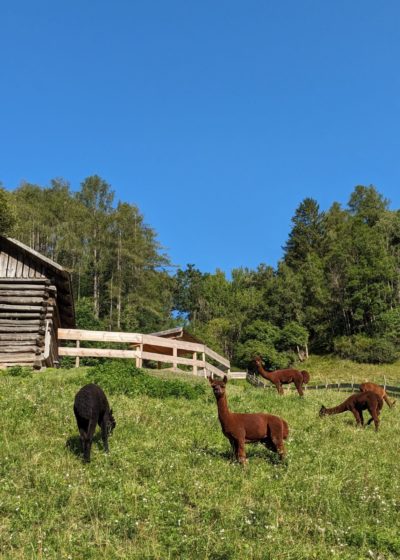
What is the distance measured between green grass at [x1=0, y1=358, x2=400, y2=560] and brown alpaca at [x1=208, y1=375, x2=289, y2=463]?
0.31 m

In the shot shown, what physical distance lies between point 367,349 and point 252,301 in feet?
96.8

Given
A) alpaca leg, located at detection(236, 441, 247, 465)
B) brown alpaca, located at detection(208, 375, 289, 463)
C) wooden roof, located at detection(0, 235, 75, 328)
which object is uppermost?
wooden roof, located at detection(0, 235, 75, 328)

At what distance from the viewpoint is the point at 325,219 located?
101 meters

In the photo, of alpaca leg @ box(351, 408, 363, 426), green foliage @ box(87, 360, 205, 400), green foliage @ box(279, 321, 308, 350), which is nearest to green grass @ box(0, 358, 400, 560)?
alpaca leg @ box(351, 408, 363, 426)

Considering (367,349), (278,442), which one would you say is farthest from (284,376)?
(367,349)

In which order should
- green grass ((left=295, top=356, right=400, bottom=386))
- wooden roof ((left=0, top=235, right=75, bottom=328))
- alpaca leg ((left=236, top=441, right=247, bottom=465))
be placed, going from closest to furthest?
alpaca leg ((left=236, top=441, right=247, bottom=465)) < wooden roof ((left=0, top=235, right=75, bottom=328)) < green grass ((left=295, top=356, right=400, bottom=386))

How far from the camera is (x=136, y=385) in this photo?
1466cm

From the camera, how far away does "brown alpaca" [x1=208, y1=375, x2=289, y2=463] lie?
8656 millimetres

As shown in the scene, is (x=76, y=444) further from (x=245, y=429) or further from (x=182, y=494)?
(x=245, y=429)

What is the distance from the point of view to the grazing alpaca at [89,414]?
8.26 meters

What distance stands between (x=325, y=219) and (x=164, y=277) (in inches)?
1712

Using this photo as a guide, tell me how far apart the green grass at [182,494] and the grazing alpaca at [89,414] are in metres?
0.31

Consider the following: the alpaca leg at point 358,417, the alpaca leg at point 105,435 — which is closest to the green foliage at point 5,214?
the alpaca leg at point 358,417

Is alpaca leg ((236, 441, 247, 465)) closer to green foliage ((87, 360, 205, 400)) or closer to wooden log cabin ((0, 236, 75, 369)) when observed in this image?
green foliage ((87, 360, 205, 400))
